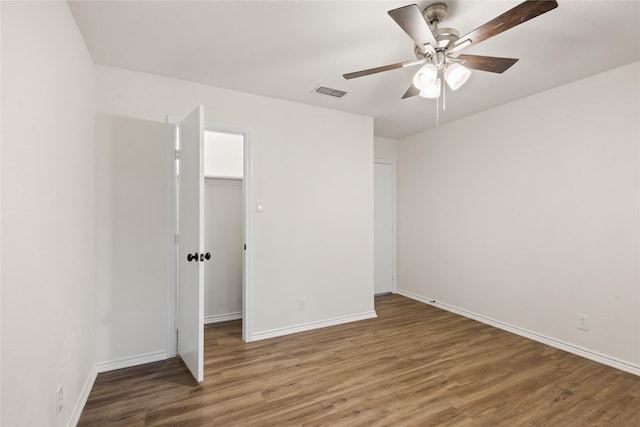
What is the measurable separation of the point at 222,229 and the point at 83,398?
6.80 ft

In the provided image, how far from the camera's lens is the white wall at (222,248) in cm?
373

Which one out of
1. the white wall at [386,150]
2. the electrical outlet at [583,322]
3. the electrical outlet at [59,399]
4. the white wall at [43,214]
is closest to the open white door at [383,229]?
the white wall at [386,150]

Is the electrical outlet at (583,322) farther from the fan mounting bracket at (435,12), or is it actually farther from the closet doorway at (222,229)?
the closet doorway at (222,229)

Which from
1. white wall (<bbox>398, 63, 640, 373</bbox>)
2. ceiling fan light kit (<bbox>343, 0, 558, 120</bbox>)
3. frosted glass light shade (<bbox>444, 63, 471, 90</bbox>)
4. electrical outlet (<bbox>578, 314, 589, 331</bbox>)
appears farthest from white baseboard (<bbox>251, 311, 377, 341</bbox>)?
frosted glass light shade (<bbox>444, 63, 471, 90</bbox>)

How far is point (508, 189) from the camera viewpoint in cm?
346

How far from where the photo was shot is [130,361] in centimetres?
260

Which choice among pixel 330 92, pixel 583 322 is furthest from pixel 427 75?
pixel 583 322

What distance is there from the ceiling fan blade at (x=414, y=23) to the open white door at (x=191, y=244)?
1534mm

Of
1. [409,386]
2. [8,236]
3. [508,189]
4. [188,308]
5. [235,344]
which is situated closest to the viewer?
[8,236]

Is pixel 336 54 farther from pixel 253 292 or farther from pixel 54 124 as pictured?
pixel 253 292

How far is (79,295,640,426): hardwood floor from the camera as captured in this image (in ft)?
6.45

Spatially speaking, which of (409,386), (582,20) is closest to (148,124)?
(409,386)

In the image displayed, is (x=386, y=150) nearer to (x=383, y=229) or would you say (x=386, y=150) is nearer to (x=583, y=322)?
(x=383, y=229)

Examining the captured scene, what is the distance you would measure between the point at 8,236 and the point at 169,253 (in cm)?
162
